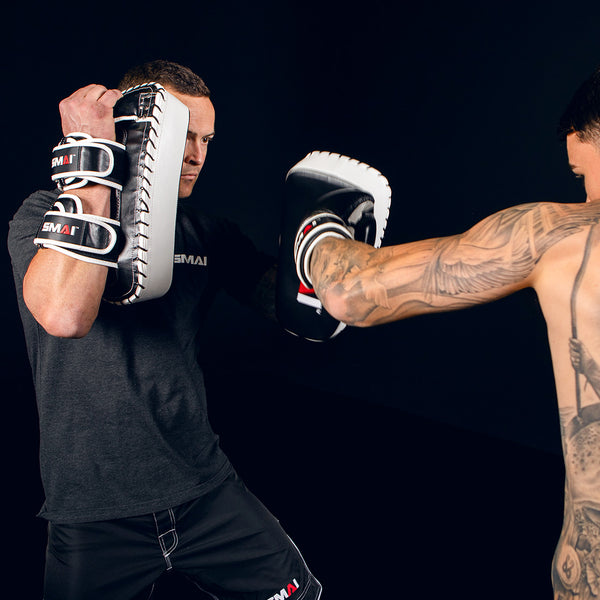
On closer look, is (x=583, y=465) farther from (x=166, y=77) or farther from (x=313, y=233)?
(x=166, y=77)

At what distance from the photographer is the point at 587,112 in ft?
2.90

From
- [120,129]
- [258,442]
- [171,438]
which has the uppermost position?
[120,129]

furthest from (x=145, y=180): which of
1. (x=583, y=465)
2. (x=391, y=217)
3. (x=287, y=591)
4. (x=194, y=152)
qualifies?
(x=391, y=217)

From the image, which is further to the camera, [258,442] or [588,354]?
[258,442]

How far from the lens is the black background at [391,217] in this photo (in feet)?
7.98

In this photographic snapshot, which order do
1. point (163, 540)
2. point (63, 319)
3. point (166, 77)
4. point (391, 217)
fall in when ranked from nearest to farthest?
1. point (63, 319)
2. point (163, 540)
3. point (166, 77)
4. point (391, 217)

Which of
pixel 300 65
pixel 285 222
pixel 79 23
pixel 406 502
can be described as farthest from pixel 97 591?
pixel 300 65

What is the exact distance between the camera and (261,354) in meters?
4.38

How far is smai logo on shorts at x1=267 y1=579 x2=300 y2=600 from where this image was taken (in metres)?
1.28

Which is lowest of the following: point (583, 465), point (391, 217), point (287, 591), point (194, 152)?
point (287, 591)

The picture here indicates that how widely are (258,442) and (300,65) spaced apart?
8.92 feet

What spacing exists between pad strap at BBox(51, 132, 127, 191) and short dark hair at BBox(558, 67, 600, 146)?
31.0 inches

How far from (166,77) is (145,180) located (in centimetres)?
52

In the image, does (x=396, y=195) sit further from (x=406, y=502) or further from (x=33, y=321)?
(x=33, y=321)
